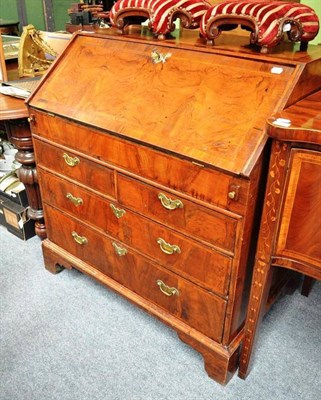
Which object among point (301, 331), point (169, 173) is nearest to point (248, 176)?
point (169, 173)

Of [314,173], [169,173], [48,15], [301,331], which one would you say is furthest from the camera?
[48,15]

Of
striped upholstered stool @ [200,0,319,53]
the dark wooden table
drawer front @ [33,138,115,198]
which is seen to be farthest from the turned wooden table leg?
striped upholstered stool @ [200,0,319,53]

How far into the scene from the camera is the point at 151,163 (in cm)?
124

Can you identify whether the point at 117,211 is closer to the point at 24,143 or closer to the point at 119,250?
the point at 119,250

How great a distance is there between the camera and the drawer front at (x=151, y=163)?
1.08 metres

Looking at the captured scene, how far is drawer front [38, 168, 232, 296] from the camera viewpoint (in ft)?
4.07

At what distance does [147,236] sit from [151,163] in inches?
11.4

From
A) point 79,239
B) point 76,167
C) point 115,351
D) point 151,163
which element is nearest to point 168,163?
point 151,163

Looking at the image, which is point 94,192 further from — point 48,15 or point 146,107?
point 48,15

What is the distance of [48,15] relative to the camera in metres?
5.33

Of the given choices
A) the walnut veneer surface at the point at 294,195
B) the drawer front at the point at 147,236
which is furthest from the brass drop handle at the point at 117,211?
the walnut veneer surface at the point at 294,195

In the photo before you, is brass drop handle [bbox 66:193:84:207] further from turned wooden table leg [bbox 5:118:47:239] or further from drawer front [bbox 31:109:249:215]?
turned wooden table leg [bbox 5:118:47:239]

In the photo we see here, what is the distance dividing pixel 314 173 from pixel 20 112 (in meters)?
1.21

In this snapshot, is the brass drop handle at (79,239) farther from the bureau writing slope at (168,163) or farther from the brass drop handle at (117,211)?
the brass drop handle at (117,211)
